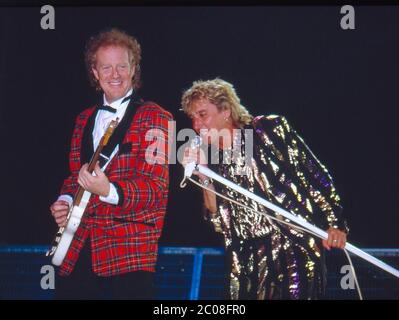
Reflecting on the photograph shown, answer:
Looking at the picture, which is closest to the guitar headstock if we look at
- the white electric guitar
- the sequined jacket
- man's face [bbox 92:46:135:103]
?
the white electric guitar

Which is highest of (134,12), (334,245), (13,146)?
(134,12)

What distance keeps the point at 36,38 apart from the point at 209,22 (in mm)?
736

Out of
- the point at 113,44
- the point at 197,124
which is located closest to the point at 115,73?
the point at 113,44

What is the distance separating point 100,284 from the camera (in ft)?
8.54

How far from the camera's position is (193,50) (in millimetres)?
2916

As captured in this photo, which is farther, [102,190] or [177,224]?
[177,224]

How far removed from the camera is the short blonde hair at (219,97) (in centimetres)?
282

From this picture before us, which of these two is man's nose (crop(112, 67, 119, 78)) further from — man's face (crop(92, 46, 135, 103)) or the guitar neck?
the guitar neck

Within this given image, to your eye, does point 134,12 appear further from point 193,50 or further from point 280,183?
point 280,183

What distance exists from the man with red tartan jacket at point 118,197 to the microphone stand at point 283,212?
145mm

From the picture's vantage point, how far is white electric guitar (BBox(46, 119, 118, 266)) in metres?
2.62

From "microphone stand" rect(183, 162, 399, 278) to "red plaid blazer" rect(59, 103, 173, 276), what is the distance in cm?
14

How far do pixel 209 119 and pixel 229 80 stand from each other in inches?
7.7

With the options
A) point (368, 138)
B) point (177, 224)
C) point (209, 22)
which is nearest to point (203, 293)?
point (177, 224)
